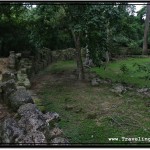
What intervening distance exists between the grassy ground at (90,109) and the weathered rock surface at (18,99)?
2.17ft

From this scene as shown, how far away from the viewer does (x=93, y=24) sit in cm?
720

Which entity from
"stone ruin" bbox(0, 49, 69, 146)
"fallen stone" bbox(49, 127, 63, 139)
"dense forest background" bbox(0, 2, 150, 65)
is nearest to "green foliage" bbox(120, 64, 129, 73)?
"dense forest background" bbox(0, 2, 150, 65)

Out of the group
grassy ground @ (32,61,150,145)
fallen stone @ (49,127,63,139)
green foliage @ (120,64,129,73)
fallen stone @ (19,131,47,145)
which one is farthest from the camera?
green foliage @ (120,64,129,73)

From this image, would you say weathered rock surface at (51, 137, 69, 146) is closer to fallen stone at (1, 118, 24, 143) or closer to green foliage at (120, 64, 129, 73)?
fallen stone at (1, 118, 24, 143)

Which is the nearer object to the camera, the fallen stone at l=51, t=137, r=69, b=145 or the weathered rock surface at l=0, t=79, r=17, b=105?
the fallen stone at l=51, t=137, r=69, b=145

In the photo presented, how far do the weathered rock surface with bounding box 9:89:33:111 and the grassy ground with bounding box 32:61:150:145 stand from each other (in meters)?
0.66

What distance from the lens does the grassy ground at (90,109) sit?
4730mm

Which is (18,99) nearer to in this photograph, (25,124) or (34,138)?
(25,124)

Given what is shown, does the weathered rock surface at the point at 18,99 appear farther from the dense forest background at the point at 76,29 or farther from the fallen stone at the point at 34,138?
the dense forest background at the point at 76,29

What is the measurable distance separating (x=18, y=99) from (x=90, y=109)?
1.51 m

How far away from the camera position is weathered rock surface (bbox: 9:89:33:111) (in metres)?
4.86

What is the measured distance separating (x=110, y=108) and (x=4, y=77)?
228cm

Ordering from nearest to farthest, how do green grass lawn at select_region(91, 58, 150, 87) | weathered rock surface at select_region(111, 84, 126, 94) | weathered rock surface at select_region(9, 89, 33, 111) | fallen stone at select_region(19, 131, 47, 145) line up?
fallen stone at select_region(19, 131, 47, 145) → weathered rock surface at select_region(9, 89, 33, 111) → weathered rock surface at select_region(111, 84, 126, 94) → green grass lawn at select_region(91, 58, 150, 87)

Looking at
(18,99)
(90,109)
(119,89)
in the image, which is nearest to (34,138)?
(18,99)
